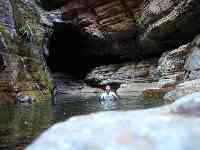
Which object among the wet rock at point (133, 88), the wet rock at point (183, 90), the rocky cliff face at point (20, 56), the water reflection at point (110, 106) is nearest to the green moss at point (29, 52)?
the rocky cliff face at point (20, 56)

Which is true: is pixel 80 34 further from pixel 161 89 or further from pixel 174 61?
pixel 161 89

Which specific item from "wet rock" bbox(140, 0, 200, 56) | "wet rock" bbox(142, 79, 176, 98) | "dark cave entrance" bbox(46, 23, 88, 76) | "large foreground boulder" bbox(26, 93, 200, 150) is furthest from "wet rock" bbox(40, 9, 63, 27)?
"large foreground boulder" bbox(26, 93, 200, 150)

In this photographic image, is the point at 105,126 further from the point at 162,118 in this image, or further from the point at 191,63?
the point at 191,63

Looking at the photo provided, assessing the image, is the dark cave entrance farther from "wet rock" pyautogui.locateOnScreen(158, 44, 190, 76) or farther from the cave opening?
"wet rock" pyautogui.locateOnScreen(158, 44, 190, 76)

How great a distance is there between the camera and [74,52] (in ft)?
135

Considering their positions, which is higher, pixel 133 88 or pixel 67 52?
pixel 67 52

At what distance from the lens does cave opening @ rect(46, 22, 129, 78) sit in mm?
36125

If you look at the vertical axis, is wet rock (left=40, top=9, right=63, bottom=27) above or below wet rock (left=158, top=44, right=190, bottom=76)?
above

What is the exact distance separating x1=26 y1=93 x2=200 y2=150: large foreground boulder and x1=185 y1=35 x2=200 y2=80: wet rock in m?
19.5

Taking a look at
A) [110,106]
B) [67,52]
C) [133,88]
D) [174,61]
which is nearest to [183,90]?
[110,106]

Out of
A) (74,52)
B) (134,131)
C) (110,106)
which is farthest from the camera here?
(74,52)

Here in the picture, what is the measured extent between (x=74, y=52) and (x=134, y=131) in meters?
37.9

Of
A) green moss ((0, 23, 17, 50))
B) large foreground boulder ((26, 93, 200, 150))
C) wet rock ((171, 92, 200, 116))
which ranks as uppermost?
green moss ((0, 23, 17, 50))

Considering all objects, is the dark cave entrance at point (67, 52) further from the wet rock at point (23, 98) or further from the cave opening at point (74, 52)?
the wet rock at point (23, 98)
